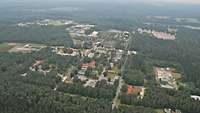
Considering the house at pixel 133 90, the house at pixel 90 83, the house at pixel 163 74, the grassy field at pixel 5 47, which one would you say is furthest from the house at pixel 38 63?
the house at pixel 163 74

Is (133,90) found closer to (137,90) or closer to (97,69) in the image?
(137,90)

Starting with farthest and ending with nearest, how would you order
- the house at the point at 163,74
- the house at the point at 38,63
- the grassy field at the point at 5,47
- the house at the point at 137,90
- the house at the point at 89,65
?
1. the grassy field at the point at 5,47
2. the house at the point at 89,65
3. the house at the point at 38,63
4. the house at the point at 163,74
5. the house at the point at 137,90

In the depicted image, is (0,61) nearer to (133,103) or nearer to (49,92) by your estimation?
(49,92)

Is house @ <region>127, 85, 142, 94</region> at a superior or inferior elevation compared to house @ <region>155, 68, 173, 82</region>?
superior

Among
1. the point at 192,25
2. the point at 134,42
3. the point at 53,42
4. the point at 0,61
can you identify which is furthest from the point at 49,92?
the point at 192,25

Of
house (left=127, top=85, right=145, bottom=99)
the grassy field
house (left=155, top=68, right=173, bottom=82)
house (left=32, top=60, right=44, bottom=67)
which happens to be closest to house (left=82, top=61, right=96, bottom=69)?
house (left=32, top=60, right=44, bottom=67)

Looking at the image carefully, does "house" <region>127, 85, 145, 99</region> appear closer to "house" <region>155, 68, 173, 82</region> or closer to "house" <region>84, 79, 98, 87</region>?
"house" <region>84, 79, 98, 87</region>

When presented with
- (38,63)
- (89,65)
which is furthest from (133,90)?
(38,63)

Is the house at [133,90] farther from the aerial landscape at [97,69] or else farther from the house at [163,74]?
the house at [163,74]
